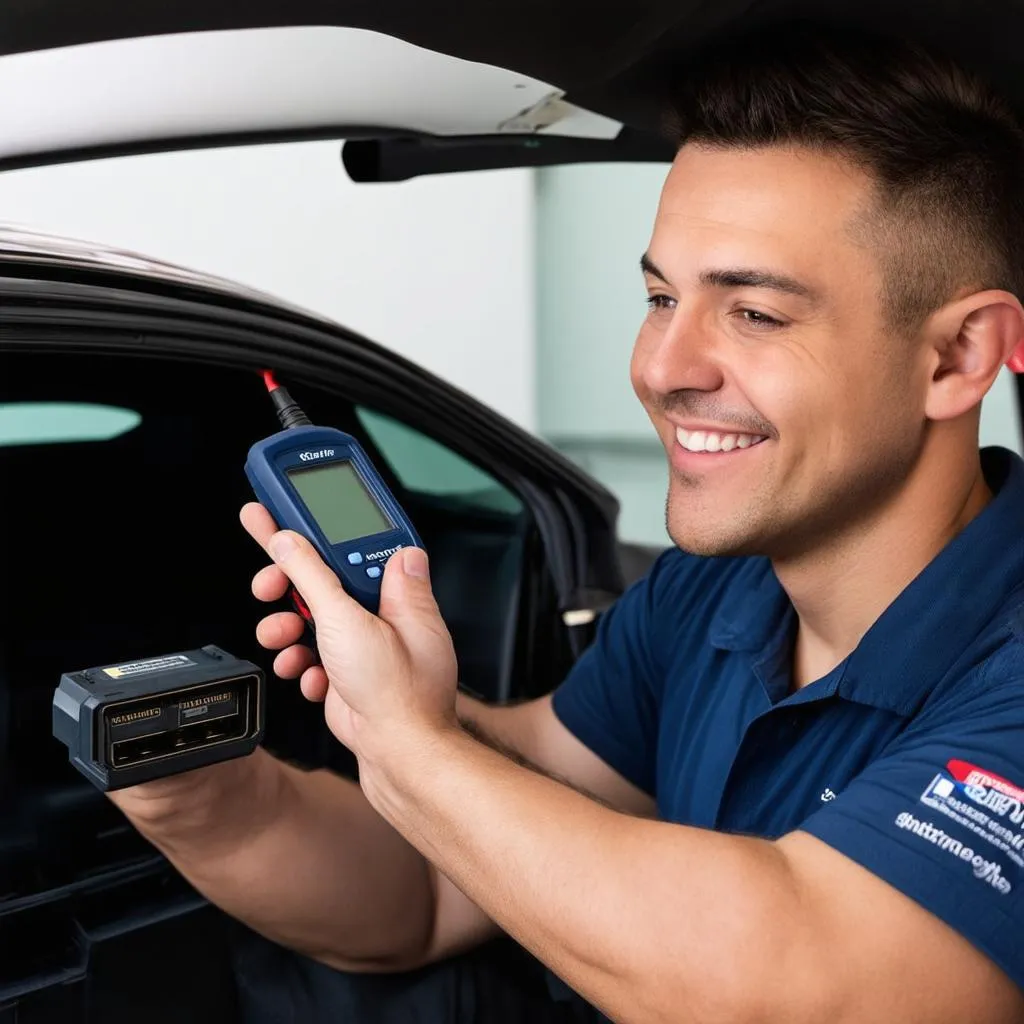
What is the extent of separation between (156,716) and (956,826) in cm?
60

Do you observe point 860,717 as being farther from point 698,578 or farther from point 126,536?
point 126,536

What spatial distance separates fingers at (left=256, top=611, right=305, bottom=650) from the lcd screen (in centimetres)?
7

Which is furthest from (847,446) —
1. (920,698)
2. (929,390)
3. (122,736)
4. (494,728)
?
(122,736)

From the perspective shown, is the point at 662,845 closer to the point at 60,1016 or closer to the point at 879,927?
the point at 879,927

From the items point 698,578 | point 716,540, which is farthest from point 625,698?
point 716,540

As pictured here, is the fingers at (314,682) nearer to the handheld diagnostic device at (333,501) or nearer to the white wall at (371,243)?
the handheld diagnostic device at (333,501)

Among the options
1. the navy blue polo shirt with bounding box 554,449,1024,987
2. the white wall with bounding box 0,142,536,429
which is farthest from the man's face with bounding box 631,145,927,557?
the white wall with bounding box 0,142,536,429

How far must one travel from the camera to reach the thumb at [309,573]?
2.86ft

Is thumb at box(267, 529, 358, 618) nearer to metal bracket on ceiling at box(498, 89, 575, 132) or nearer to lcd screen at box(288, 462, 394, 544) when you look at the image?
lcd screen at box(288, 462, 394, 544)

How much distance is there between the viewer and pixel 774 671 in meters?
1.19

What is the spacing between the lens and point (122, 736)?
901 mm

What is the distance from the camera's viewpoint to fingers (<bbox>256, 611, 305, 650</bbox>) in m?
0.94

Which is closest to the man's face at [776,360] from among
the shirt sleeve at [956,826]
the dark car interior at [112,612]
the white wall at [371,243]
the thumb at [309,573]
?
the shirt sleeve at [956,826]

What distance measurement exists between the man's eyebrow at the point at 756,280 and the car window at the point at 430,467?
22.1 inches
